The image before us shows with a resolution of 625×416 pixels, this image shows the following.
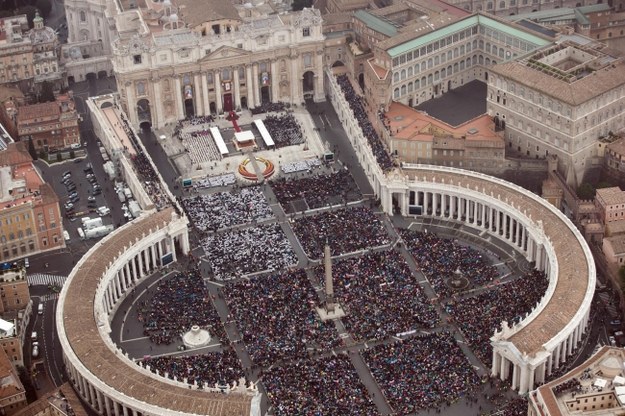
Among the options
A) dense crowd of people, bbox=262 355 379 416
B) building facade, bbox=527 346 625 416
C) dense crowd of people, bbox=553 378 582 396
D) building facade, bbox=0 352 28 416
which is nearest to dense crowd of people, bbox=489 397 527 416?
building facade, bbox=527 346 625 416

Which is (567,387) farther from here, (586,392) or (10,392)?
(10,392)

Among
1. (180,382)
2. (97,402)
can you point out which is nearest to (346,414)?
(180,382)

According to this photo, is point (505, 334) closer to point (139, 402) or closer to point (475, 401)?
point (475, 401)

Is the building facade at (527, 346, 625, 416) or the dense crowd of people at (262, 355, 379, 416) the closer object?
the building facade at (527, 346, 625, 416)

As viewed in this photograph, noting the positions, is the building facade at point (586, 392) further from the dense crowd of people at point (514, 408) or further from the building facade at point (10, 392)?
the building facade at point (10, 392)

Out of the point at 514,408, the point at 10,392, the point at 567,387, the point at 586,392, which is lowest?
the point at 514,408

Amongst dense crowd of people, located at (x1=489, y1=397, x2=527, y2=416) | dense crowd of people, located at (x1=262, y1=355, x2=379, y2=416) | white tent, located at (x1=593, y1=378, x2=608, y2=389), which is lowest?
dense crowd of people, located at (x1=489, y1=397, x2=527, y2=416)

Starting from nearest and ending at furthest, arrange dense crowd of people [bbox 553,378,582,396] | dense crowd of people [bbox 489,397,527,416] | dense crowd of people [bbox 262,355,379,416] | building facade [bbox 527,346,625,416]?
1. building facade [bbox 527,346,625,416]
2. dense crowd of people [bbox 553,378,582,396]
3. dense crowd of people [bbox 489,397,527,416]
4. dense crowd of people [bbox 262,355,379,416]

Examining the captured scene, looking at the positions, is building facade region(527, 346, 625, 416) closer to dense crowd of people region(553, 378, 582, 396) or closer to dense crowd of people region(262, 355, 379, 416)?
dense crowd of people region(553, 378, 582, 396)

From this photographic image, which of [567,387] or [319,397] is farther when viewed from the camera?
[319,397]

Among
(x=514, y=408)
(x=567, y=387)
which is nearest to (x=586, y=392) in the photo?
(x=567, y=387)

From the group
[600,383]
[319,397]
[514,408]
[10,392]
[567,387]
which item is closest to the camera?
[600,383]
